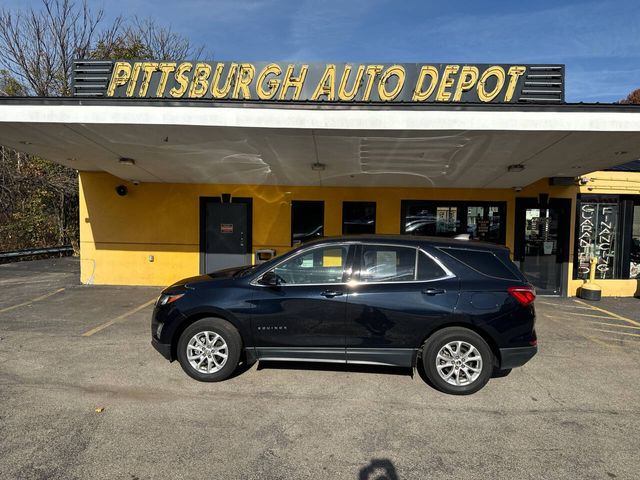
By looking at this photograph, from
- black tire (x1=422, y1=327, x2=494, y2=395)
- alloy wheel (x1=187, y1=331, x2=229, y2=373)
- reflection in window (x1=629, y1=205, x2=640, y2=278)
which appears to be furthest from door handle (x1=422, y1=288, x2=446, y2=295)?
reflection in window (x1=629, y1=205, x2=640, y2=278)

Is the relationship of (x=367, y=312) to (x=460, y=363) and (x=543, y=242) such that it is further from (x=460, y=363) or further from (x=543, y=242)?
(x=543, y=242)

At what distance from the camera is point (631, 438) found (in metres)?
3.37

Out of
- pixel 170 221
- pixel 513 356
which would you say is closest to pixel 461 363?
pixel 513 356

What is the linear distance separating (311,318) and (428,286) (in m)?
1.33

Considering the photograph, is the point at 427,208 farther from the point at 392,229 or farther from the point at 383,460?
the point at 383,460

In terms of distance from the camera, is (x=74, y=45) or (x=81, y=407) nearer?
(x=81, y=407)

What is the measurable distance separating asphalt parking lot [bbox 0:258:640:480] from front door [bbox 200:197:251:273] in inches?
175

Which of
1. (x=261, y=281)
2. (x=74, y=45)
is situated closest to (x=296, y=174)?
(x=261, y=281)

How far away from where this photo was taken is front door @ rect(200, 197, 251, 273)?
399 inches

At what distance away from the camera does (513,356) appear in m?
4.14

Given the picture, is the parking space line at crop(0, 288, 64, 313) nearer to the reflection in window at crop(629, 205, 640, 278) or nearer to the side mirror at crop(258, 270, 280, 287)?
the side mirror at crop(258, 270, 280, 287)

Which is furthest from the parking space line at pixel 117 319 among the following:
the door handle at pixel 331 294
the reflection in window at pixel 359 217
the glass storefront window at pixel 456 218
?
the glass storefront window at pixel 456 218

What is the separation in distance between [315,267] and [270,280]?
0.53 meters

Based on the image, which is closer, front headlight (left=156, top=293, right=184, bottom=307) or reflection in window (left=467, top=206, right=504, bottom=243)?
front headlight (left=156, top=293, right=184, bottom=307)
